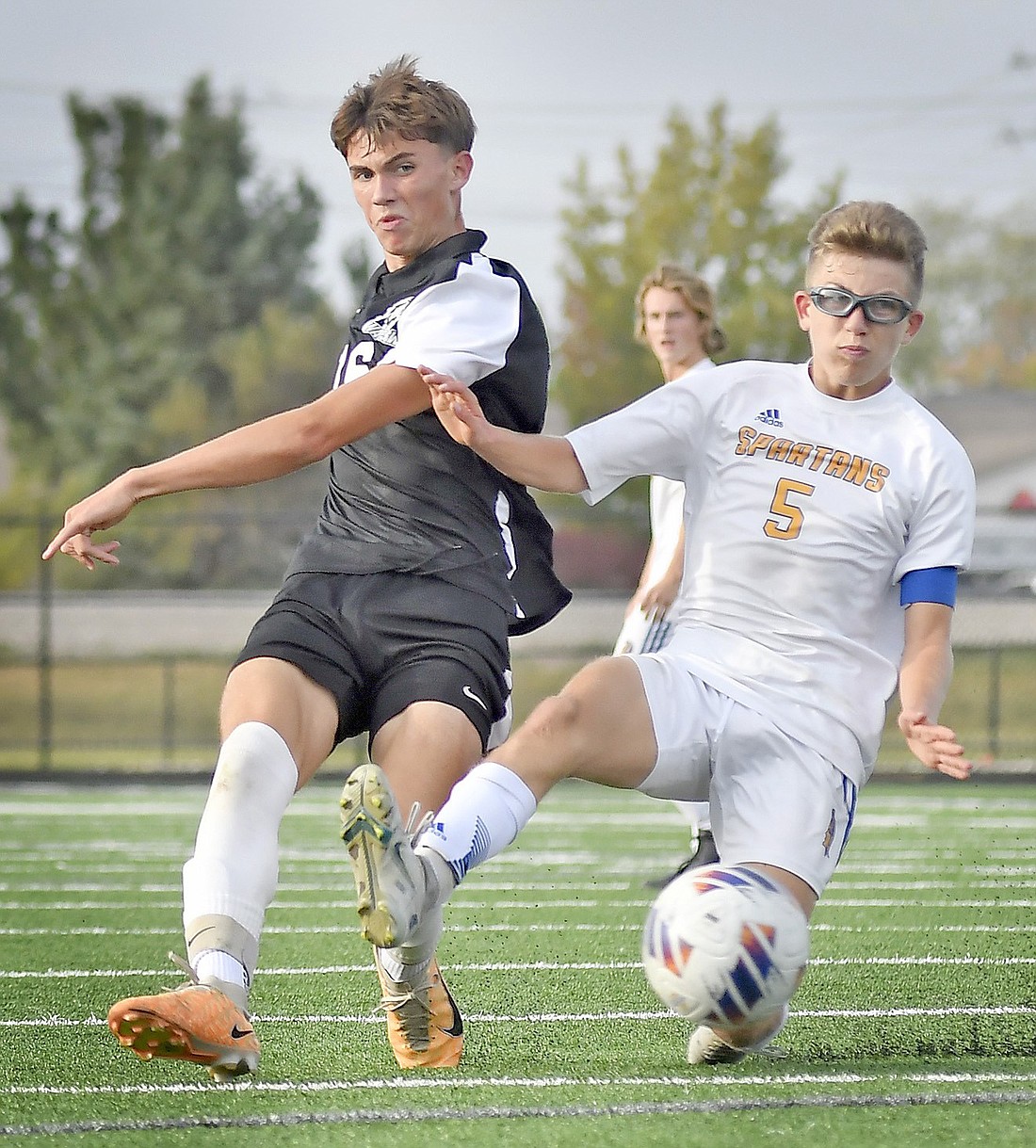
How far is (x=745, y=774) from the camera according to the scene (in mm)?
3666

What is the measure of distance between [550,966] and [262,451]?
2180 millimetres

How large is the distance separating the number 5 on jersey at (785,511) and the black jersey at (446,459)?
0.50 metres

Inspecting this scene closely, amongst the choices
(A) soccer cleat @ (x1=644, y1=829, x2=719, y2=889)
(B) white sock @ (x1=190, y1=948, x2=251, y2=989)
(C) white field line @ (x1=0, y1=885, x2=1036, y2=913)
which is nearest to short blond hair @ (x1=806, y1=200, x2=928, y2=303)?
(B) white sock @ (x1=190, y1=948, x2=251, y2=989)

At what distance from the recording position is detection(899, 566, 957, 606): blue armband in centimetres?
372

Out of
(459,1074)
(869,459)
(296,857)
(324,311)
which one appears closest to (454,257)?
(869,459)

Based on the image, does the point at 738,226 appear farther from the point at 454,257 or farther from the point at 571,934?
the point at 454,257

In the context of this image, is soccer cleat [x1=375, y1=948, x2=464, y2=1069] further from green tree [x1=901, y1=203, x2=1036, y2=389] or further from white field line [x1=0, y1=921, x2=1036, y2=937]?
green tree [x1=901, y1=203, x2=1036, y2=389]

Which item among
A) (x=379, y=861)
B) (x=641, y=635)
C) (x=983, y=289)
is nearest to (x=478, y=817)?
(x=379, y=861)

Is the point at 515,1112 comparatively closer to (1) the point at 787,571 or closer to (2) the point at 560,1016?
(2) the point at 560,1016

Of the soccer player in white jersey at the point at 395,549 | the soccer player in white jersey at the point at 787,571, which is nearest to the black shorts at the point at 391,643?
the soccer player in white jersey at the point at 395,549

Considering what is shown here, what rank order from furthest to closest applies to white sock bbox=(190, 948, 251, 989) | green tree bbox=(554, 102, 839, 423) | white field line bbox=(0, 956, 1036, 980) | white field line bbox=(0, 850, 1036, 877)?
green tree bbox=(554, 102, 839, 423)
white field line bbox=(0, 850, 1036, 877)
white field line bbox=(0, 956, 1036, 980)
white sock bbox=(190, 948, 251, 989)

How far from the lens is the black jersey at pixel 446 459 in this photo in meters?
3.62

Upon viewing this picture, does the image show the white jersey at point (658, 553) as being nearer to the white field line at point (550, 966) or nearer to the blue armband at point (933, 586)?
the white field line at point (550, 966)

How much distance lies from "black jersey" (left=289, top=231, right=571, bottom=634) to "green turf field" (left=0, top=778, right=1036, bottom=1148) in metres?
1.02
